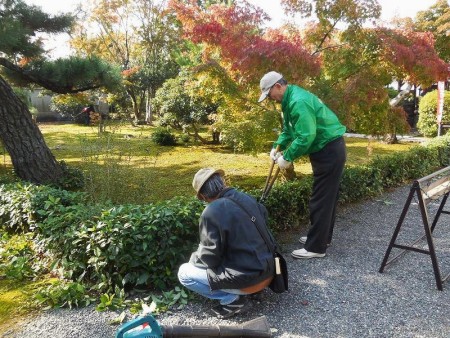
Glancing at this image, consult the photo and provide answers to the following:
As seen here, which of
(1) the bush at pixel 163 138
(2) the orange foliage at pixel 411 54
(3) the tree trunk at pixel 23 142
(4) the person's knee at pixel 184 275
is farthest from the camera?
(1) the bush at pixel 163 138

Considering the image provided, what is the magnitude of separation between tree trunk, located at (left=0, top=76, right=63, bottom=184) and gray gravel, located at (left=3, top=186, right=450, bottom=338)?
339cm

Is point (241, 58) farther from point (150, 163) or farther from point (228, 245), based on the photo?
point (150, 163)

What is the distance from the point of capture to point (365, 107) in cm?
523

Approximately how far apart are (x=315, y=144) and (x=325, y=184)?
1.27ft

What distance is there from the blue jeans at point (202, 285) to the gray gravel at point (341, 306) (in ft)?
0.54

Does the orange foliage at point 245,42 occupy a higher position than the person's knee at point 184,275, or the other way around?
the orange foliage at point 245,42

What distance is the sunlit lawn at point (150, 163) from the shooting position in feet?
15.9

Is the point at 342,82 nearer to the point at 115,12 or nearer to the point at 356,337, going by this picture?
the point at 356,337

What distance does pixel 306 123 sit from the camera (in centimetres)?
323

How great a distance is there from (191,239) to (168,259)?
11.3 inches

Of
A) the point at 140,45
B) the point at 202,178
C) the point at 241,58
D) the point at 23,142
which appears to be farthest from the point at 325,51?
the point at 140,45

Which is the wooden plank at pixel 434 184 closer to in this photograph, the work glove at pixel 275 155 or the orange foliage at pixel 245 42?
the work glove at pixel 275 155

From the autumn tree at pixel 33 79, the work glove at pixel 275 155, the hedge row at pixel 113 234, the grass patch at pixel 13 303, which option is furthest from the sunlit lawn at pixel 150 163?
the work glove at pixel 275 155

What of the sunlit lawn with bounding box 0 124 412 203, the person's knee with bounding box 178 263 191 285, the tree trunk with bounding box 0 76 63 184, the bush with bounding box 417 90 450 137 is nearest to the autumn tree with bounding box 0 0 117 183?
the tree trunk with bounding box 0 76 63 184
